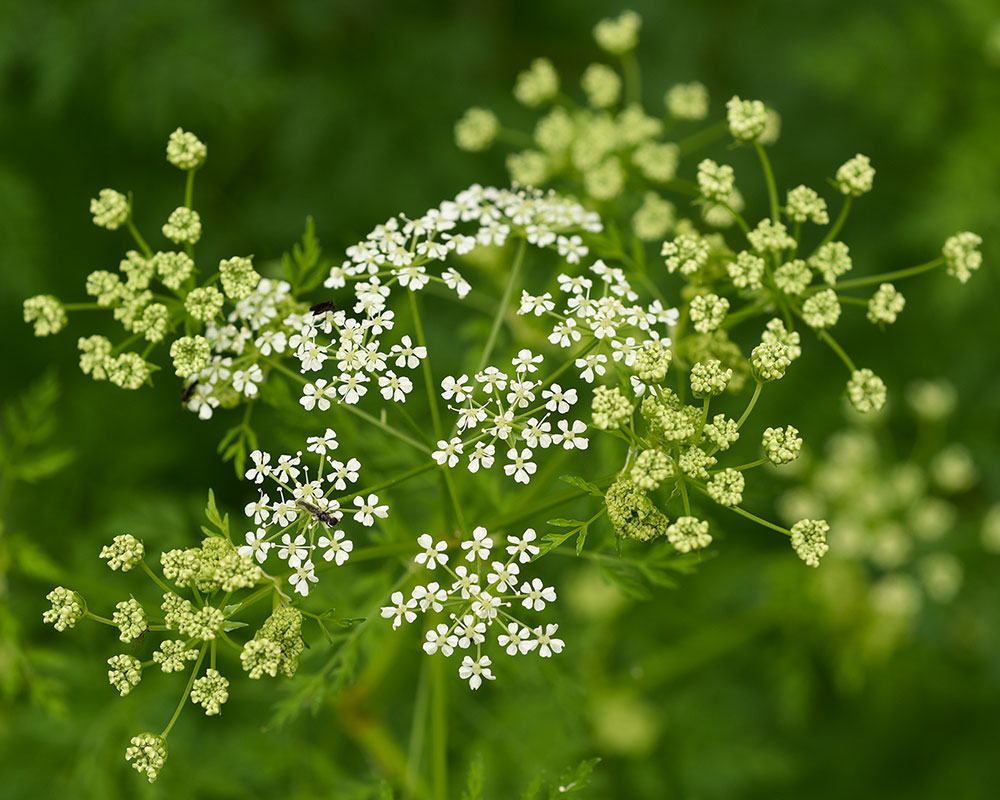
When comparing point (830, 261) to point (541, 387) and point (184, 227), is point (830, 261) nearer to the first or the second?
point (541, 387)

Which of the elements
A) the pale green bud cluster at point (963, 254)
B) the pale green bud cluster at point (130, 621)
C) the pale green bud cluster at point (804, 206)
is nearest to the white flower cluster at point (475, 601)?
the pale green bud cluster at point (130, 621)

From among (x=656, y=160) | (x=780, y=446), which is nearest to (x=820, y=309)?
(x=780, y=446)

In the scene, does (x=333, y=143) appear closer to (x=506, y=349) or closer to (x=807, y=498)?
(x=506, y=349)

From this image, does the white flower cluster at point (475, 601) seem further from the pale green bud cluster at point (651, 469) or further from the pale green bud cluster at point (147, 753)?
the pale green bud cluster at point (147, 753)

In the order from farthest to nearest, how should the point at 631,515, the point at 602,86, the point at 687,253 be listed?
1. the point at 602,86
2. the point at 687,253
3. the point at 631,515

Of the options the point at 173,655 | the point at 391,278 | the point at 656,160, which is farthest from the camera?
the point at 656,160

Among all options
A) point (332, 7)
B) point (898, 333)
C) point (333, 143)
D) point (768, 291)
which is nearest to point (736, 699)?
point (898, 333)

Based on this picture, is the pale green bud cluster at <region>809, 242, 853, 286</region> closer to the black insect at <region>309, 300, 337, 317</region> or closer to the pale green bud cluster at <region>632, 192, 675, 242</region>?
the pale green bud cluster at <region>632, 192, 675, 242</region>
